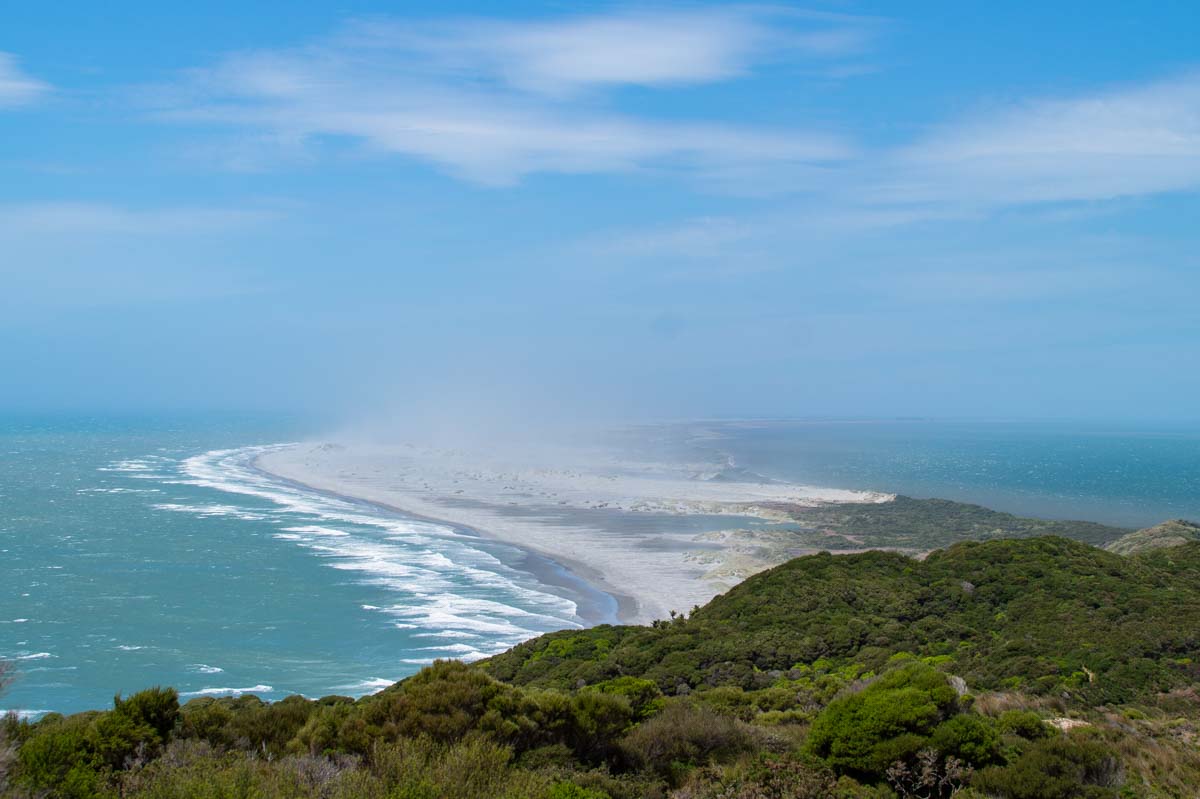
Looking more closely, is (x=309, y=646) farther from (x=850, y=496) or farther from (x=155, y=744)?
(x=850, y=496)

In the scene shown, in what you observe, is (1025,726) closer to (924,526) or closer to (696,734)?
(696,734)

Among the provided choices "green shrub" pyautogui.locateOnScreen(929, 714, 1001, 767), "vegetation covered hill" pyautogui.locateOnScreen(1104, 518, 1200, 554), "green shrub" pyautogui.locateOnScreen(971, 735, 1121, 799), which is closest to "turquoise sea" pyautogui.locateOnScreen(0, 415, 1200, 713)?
"green shrub" pyautogui.locateOnScreen(929, 714, 1001, 767)

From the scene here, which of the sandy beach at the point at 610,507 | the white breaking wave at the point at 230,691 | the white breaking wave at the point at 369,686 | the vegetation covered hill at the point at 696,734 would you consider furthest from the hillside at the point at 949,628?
the sandy beach at the point at 610,507

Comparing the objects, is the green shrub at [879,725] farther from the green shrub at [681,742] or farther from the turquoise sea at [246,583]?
the turquoise sea at [246,583]

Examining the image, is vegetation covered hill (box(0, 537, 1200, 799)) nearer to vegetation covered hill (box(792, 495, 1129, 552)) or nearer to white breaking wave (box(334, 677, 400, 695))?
white breaking wave (box(334, 677, 400, 695))

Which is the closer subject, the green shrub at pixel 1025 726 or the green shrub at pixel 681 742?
the green shrub at pixel 681 742
